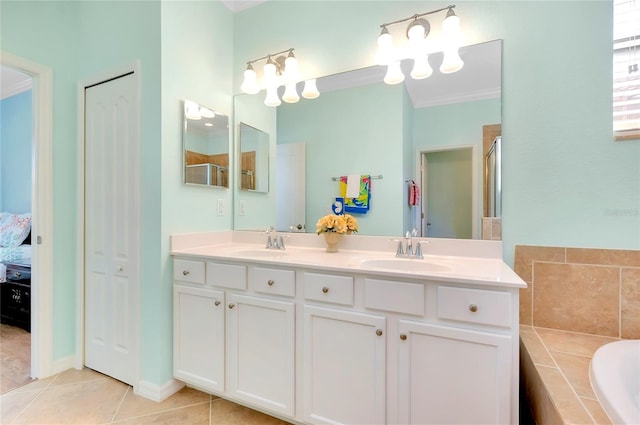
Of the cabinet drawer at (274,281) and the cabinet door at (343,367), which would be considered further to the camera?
the cabinet drawer at (274,281)

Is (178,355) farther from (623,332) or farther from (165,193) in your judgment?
(623,332)

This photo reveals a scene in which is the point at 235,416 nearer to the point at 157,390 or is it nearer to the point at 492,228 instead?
the point at 157,390

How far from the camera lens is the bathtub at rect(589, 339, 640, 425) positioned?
0.83 meters

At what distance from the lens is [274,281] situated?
1.46m

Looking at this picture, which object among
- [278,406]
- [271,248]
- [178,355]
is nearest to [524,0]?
[271,248]

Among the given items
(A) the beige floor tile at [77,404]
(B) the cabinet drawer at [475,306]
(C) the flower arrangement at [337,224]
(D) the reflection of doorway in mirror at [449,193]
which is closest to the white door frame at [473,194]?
(D) the reflection of doorway in mirror at [449,193]

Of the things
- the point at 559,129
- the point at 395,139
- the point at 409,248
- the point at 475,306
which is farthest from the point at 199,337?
the point at 559,129

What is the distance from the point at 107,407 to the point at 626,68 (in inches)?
128

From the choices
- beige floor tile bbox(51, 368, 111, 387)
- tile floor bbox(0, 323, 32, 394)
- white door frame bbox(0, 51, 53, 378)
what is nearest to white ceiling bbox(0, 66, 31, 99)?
white door frame bbox(0, 51, 53, 378)

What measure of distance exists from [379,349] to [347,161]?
1.15 meters

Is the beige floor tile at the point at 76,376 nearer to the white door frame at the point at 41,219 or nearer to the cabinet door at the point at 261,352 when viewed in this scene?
the white door frame at the point at 41,219

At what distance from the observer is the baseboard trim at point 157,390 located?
5.64ft

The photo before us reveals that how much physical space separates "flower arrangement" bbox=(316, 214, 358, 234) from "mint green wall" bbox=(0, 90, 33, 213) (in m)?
4.00

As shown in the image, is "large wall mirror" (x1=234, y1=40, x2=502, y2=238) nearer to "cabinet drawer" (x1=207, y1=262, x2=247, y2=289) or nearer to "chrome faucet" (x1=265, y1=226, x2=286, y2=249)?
"chrome faucet" (x1=265, y1=226, x2=286, y2=249)
